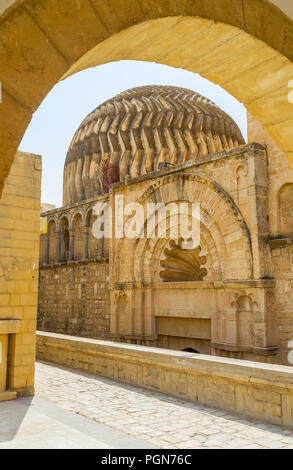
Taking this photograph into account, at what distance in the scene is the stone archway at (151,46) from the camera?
4.22ft

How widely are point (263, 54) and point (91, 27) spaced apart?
1.05m

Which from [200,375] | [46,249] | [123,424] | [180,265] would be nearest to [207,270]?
[180,265]

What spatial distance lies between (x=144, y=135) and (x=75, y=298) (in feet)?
27.0

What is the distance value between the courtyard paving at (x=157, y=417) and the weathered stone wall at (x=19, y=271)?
29.8 inches

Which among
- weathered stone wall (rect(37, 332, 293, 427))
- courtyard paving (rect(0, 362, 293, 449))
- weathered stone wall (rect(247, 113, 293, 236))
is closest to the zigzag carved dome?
weathered stone wall (rect(247, 113, 293, 236))

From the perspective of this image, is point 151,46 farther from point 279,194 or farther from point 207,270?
point 207,270

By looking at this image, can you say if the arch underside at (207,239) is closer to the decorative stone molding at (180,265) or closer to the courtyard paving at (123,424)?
the decorative stone molding at (180,265)

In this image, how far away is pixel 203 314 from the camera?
437 inches

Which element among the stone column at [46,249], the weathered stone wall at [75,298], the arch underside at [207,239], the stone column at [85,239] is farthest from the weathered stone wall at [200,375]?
the stone column at [46,249]

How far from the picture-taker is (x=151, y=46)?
195 centimetres

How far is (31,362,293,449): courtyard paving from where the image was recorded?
4848 mm

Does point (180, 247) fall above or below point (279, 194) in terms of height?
below
